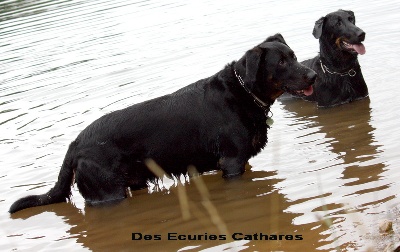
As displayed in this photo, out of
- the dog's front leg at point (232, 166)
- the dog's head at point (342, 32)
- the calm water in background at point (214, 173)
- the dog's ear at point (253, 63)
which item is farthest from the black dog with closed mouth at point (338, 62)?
the dog's front leg at point (232, 166)

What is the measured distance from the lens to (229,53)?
45.7ft

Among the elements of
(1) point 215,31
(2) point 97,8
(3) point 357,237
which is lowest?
(3) point 357,237

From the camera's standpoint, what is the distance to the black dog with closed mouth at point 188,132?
24.8ft

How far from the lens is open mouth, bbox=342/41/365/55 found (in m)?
9.85

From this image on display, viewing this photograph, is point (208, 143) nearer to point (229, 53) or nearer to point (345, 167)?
point (345, 167)

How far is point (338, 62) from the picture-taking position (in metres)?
10.3

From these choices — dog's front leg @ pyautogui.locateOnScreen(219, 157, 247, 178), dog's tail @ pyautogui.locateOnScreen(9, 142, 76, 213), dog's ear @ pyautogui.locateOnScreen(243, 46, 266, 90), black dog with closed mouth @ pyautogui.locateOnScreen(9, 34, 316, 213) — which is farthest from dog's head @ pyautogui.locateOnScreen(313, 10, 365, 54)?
dog's tail @ pyautogui.locateOnScreen(9, 142, 76, 213)

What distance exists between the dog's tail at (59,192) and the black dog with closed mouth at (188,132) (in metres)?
0.01

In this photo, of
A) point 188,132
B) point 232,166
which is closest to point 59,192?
point 188,132

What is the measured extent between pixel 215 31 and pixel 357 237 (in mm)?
11704

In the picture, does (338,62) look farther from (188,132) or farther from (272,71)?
(188,132)

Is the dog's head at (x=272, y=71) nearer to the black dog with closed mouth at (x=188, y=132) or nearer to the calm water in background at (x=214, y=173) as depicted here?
the black dog with closed mouth at (x=188, y=132)

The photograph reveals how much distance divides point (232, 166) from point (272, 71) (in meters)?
1.17

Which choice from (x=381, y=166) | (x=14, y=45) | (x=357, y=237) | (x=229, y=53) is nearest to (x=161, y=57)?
(x=229, y=53)
